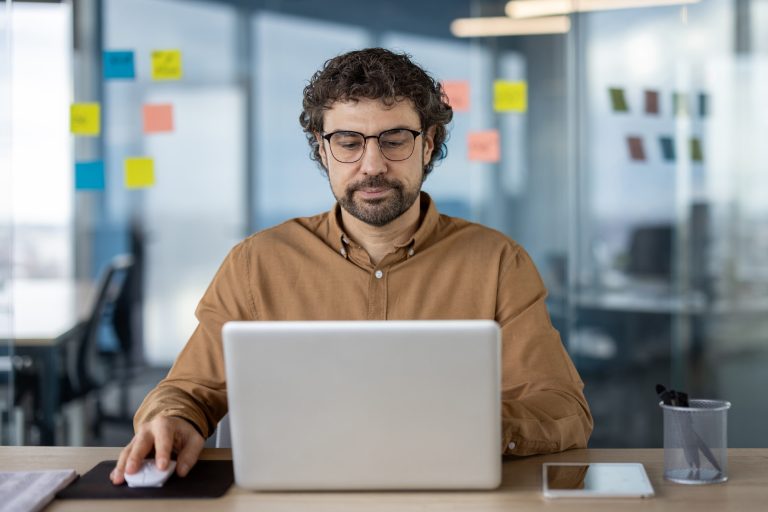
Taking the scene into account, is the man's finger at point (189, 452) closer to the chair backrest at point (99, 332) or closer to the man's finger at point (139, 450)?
the man's finger at point (139, 450)

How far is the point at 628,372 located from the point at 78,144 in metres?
2.36

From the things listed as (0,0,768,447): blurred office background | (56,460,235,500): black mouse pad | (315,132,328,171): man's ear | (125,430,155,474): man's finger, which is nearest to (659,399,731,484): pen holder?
(56,460,235,500): black mouse pad

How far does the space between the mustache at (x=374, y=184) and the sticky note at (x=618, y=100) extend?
2.14 meters

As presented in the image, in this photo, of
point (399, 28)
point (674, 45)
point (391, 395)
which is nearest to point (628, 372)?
point (674, 45)

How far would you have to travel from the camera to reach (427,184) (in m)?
4.11

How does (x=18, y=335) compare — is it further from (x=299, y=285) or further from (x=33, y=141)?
(x=299, y=285)

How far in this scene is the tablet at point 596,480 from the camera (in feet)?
4.73

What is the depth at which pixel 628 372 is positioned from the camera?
4078mm

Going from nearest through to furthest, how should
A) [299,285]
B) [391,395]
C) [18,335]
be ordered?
[391,395] < [299,285] < [18,335]

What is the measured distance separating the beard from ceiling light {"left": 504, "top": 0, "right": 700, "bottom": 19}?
2.11 metres

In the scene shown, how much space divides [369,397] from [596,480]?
15.4 inches

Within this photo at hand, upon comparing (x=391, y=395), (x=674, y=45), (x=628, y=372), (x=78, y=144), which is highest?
(x=674, y=45)

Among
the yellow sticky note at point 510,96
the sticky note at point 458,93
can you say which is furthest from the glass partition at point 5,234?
the yellow sticky note at point 510,96

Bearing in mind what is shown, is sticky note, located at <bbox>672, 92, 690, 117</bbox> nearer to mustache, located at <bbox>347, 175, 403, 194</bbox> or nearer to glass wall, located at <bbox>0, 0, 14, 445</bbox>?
mustache, located at <bbox>347, 175, 403, 194</bbox>
